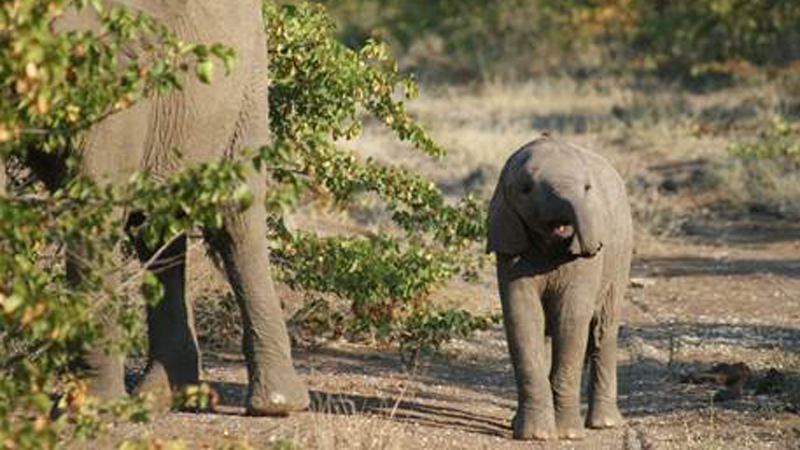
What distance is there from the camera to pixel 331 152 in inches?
457

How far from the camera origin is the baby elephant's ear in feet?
30.3

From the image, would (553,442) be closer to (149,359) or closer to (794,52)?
(149,359)

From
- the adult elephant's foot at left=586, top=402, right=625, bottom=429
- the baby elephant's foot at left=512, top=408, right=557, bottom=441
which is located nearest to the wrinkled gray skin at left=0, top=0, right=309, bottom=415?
the baby elephant's foot at left=512, top=408, right=557, bottom=441

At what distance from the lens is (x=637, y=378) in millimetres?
11812

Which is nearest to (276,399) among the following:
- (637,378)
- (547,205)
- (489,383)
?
(547,205)

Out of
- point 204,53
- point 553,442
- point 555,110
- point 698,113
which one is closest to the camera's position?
point 204,53

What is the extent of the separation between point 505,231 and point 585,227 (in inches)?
21.9

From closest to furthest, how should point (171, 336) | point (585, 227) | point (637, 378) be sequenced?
1. point (585, 227)
2. point (171, 336)
3. point (637, 378)

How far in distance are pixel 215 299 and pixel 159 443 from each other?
6.38 m

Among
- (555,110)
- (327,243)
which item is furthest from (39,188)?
(555,110)

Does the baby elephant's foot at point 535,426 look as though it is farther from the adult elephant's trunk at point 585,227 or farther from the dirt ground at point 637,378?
the adult elephant's trunk at point 585,227

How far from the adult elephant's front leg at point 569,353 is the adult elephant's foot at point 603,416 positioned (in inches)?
12.6

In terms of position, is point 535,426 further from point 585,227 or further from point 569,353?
point 585,227

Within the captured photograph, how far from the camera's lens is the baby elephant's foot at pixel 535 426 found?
9.30m
